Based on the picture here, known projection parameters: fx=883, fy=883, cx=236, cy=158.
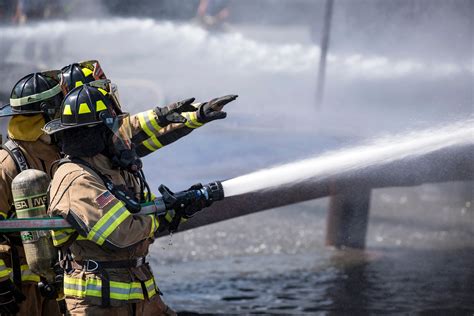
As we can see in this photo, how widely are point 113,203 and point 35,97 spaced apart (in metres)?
1.29

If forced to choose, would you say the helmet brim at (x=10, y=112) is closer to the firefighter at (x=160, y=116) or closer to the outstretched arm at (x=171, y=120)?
the firefighter at (x=160, y=116)

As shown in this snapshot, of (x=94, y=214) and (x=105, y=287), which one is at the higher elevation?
(x=94, y=214)

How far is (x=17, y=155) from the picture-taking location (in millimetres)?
4531

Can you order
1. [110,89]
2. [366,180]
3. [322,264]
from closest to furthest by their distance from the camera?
1. [110,89]
2. [366,180]
3. [322,264]

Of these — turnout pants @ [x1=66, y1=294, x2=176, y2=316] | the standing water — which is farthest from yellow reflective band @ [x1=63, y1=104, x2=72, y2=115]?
the standing water

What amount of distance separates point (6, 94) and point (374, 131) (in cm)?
655

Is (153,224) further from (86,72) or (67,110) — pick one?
(86,72)

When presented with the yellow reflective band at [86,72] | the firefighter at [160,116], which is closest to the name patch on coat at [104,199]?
the firefighter at [160,116]

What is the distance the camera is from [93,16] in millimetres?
11383

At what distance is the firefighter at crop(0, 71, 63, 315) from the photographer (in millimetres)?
4438

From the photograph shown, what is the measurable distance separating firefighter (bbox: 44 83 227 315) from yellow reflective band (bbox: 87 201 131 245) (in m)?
0.01

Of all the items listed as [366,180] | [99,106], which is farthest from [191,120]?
[366,180]

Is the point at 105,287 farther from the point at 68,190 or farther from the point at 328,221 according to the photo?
the point at 328,221

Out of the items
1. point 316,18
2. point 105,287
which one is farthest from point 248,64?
point 105,287
